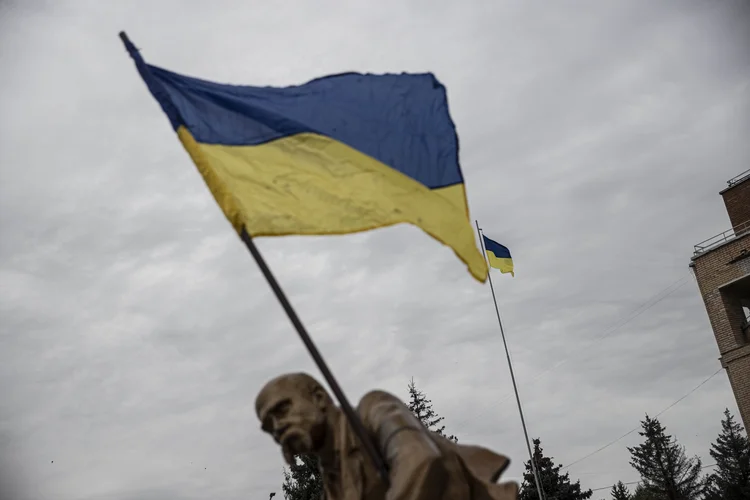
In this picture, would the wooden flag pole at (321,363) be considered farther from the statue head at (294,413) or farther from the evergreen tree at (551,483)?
the evergreen tree at (551,483)

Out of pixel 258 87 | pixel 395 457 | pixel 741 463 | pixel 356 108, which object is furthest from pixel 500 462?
pixel 741 463

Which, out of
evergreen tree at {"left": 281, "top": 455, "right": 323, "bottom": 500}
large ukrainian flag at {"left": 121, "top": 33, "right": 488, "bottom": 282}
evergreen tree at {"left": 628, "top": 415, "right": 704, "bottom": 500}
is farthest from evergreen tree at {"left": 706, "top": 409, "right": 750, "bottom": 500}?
large ukrainian flag at {"left": 121, "top": 33, "right": 488, "bottom": 282}

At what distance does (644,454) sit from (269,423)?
57397mm

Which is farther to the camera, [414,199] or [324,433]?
[414,199]

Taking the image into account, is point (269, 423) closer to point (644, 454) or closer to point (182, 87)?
point (182, 87)

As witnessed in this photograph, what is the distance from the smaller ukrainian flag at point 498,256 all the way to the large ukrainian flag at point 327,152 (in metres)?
21.8

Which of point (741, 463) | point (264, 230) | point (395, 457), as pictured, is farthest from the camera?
point (741, 463)

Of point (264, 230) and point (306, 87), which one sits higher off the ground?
point (306, 87)

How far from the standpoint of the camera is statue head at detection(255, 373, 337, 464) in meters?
4.25

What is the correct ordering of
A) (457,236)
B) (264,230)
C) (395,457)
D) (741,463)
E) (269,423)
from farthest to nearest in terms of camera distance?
(741,463), (457,236), (264,230), (269,423), (395,457)

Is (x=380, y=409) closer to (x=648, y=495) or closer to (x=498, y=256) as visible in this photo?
(x=498, y=256)

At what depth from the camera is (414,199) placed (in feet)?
17.2

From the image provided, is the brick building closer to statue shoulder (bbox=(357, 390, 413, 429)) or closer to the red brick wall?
the red brick wall

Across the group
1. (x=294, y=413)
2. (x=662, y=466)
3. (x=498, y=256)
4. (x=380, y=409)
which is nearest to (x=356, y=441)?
(x=380, y=409)
